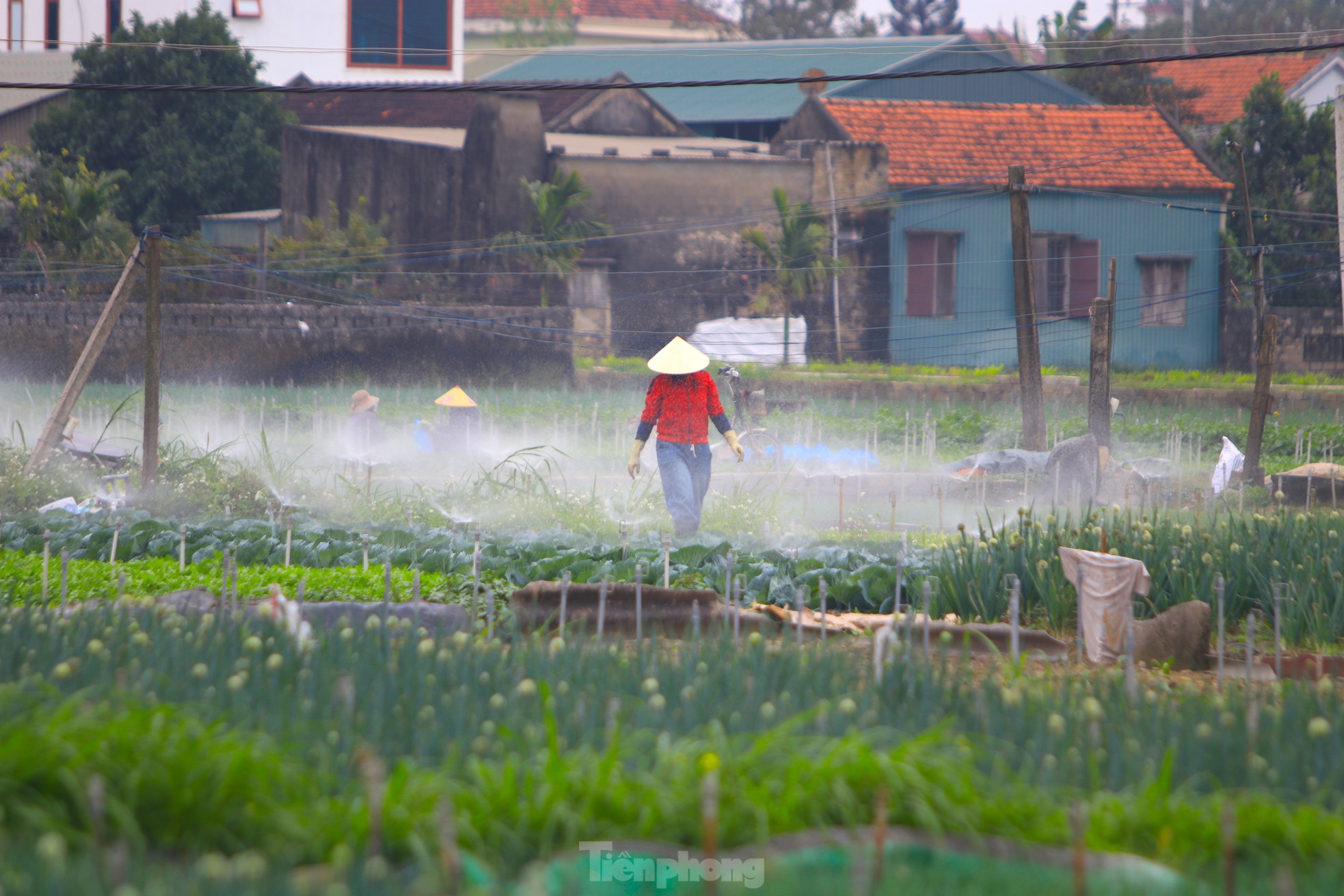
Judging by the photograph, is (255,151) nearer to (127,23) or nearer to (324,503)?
(127,23)

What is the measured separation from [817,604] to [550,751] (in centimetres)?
452

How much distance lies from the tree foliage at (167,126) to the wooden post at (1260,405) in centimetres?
2265

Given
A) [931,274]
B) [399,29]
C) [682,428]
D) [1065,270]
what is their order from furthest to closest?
[399,29] → [1065,270] → [931,274] → [682,428]

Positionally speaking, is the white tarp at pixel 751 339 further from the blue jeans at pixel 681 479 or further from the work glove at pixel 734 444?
the blue jeans at pixel 681 479

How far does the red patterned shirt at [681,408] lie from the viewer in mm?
9820

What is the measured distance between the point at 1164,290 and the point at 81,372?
Result: 22.7m

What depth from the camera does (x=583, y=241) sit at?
26.1 m

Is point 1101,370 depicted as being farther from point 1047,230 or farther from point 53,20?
point 53,20

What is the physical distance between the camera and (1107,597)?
6.81 meters

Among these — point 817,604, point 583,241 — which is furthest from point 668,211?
point 817,604

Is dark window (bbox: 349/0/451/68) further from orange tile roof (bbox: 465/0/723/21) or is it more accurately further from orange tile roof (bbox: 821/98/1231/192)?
orange tile roof (bbox: 465/0/723/21)

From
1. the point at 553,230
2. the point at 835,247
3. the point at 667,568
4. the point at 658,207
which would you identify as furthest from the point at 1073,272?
the point at 667,568

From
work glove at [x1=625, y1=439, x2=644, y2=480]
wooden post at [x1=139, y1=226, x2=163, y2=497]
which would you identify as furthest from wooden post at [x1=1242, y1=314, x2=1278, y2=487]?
wooden post at [x1=139, y1=226, x2=163, y2=497]

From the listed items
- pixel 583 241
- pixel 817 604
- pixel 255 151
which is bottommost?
pixel 817 604
